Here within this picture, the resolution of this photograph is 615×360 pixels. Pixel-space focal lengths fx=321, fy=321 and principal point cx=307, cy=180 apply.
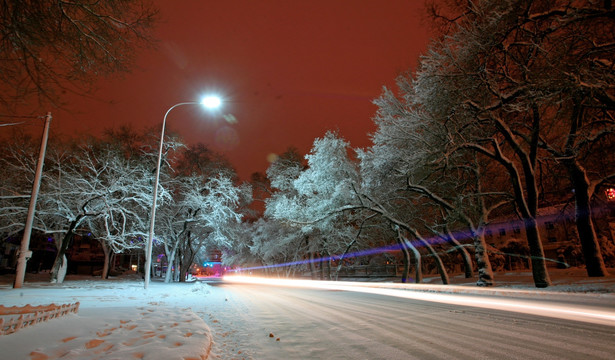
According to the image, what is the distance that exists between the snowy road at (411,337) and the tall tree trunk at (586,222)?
37.5ft

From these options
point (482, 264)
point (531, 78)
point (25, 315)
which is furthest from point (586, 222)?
point (25, 315)

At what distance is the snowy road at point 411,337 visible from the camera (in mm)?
4500

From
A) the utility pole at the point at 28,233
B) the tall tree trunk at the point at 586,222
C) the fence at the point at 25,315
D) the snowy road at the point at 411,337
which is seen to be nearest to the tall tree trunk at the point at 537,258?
the tall tree trunk at the point at 586,222

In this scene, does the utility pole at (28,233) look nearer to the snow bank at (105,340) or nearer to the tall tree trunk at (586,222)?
the snow bank at (105,340)

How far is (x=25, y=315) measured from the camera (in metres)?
4.59

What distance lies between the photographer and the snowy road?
4500 millimetres

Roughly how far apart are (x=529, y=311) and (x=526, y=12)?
10392 millimetres

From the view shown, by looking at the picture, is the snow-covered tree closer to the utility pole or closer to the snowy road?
the snowy road

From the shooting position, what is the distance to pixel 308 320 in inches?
301

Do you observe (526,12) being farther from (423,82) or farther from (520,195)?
(520,195)

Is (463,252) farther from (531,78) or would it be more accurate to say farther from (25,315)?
(25,315)

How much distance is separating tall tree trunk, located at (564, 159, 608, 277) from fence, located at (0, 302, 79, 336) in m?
19.9

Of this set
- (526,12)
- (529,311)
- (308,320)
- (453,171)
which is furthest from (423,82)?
(308,320)

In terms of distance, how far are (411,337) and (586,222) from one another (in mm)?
15498
